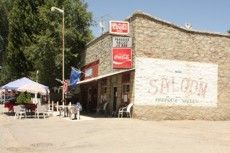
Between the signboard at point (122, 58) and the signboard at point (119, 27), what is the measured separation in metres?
1.04

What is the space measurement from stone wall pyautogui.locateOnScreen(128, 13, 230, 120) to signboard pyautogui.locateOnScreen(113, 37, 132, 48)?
422 mm

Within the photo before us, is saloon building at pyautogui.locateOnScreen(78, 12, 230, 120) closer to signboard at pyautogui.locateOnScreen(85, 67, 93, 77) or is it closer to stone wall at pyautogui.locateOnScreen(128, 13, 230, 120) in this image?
stone wall at pyautogui.locateOnScreen(128, 13, 230, 120)

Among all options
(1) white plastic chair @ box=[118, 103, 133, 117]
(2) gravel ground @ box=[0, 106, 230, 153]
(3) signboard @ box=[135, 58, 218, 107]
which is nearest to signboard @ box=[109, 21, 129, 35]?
(3) signboard @ box=[135, 58, 218, 107]

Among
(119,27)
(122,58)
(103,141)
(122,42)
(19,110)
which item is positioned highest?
(119,27)

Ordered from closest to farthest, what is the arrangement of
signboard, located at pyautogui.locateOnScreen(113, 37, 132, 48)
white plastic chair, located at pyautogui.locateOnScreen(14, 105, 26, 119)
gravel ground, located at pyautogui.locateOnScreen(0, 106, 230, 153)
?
gravel ground, located at pyautogui.locateOnScreen(0, 106, 230, 153) < signboard, located at pyautogui.locateOnScreen(113, 37, 132, 48) < white plastic chair, located at pyautogui.locateOnScreen(14, 105, 26, 119)

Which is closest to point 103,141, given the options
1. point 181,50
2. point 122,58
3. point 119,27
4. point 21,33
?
point 122,58

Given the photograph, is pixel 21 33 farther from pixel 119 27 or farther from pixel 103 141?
pixel 103 141

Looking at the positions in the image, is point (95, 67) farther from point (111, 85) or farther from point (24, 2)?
point (24, 2)

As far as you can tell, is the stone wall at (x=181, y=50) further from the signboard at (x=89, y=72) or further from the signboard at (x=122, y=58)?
the signboard at (x=89, y=72)

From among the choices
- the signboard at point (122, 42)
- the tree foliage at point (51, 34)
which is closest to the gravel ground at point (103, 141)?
the signboard at point (122, 42)

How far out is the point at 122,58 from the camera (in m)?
26.4

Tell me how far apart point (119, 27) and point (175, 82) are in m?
4.71

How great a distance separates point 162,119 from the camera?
26.9m

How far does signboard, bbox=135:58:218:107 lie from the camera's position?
26.5 m
